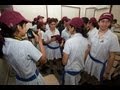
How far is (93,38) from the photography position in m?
1.09

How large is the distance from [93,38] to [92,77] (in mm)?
287

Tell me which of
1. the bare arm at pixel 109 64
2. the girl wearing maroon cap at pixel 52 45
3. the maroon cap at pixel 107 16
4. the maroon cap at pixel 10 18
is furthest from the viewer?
the girl wearing maroon cap at pixel 52 45

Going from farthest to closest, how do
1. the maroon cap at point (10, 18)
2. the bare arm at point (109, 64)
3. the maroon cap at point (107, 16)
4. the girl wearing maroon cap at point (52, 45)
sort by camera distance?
the girl wearing maroon cap at point (52, 45), the bare arm at point (109, 64), the maroon cap at point (107, 16), the maroon cap at point (10, 18)

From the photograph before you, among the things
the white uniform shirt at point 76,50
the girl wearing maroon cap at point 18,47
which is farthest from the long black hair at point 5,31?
the white uniform shirt at point 76,50

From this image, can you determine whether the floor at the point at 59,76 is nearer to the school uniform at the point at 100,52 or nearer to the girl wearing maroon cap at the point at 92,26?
the school uniform at the point at 100,52

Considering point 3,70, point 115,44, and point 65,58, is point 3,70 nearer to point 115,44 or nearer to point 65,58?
point 65,58

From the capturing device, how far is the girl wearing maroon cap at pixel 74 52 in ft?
3.16

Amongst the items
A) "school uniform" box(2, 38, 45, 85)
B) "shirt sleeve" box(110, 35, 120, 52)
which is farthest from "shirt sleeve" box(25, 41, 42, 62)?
"shirt sleeve" box(110, 35, 120, 52)

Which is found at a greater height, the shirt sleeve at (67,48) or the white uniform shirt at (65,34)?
the white uniform shirt at (65,34)

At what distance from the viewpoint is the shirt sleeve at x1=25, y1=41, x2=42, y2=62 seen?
0.78m
